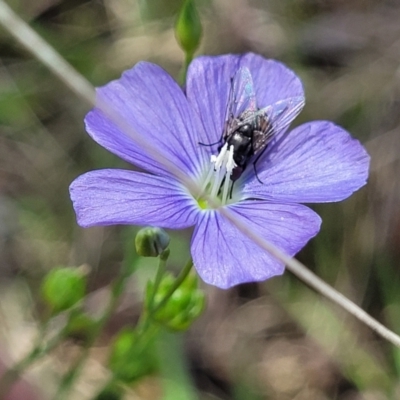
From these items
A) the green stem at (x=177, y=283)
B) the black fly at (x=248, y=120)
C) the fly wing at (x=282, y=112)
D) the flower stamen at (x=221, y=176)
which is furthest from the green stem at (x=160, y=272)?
the fly wing at (x=282, y=112)

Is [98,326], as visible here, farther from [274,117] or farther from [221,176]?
[274,117]

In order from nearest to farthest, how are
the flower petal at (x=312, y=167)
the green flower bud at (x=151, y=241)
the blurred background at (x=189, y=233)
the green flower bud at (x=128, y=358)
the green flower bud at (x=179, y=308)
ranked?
the green flower bud at (x=151, y=241), the flower petal at (x=312, y=167), the green flower bud at (x=179, y=308), the green flower bud at (x=128, y=358), the blurred background at (x=189, y=233)

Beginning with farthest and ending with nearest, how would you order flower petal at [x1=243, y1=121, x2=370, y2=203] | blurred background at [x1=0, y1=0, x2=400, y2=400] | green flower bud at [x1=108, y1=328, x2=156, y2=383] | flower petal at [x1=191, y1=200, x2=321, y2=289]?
blurred background at [x1=0, y1=0, x2=400, y2=400] → green flower bud at [x1=108, y1=328, x2=156, y2=383] → flower petal at [x1=243, y1=121, x2=370, y2=203] → flower petal at [x1=191, y1=200, x2=321, y2=289]

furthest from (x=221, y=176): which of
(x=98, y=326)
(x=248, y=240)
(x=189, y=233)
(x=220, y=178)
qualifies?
(x=189, y=233)

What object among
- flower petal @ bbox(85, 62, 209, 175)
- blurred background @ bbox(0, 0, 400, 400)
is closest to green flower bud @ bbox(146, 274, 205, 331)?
flower petal @ bbox(85, 62, 209, 175)

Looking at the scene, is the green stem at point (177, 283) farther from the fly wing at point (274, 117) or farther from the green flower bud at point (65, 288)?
the fly wing at point (274, 117)

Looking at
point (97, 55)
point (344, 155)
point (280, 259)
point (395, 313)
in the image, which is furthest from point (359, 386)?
point (97, 55)

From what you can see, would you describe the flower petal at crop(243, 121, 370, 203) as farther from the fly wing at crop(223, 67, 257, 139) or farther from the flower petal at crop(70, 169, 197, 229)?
the flower petal at crop(70, 169, 197, 229)

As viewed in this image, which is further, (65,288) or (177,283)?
(65,288)
